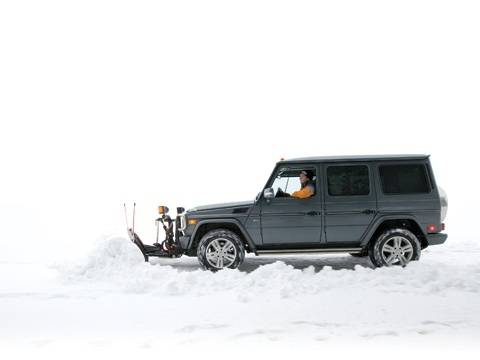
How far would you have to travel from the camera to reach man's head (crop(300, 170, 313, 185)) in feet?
35.4

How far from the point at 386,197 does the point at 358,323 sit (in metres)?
3.87

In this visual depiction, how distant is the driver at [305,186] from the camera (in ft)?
35.2

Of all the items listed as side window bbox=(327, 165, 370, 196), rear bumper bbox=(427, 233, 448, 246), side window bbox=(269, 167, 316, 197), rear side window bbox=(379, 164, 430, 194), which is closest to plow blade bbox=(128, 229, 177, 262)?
side window bbox=(269, 167, 316, 197)

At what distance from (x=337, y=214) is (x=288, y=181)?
1.07 m

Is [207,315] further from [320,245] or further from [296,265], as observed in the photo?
[296,265]

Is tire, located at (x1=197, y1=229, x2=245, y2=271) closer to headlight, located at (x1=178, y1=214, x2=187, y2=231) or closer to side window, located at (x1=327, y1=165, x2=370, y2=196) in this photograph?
headlight, located at (x1=178, y1=214, x2=187, y2=231)

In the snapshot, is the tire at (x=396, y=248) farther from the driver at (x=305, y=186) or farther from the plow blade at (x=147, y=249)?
the plow blade at (x=147, y=249)

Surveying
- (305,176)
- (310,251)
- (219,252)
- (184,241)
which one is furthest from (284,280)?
(184,241)

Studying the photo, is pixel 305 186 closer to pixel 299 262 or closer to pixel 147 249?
pixel 299 262

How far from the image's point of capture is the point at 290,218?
35.2 feet

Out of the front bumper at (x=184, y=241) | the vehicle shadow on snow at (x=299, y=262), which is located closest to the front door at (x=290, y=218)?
the vehicle shadow on snow at (x=299, y=262)

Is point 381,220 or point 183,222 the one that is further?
point 183,222

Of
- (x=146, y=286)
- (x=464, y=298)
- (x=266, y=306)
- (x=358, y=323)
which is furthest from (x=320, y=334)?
(x=146, y=286)

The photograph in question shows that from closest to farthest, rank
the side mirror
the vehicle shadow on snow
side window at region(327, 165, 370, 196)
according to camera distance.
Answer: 1. the side mirror
2. side window at region(327, 165, 370, 196)
3. the vehicle shadow on snow
